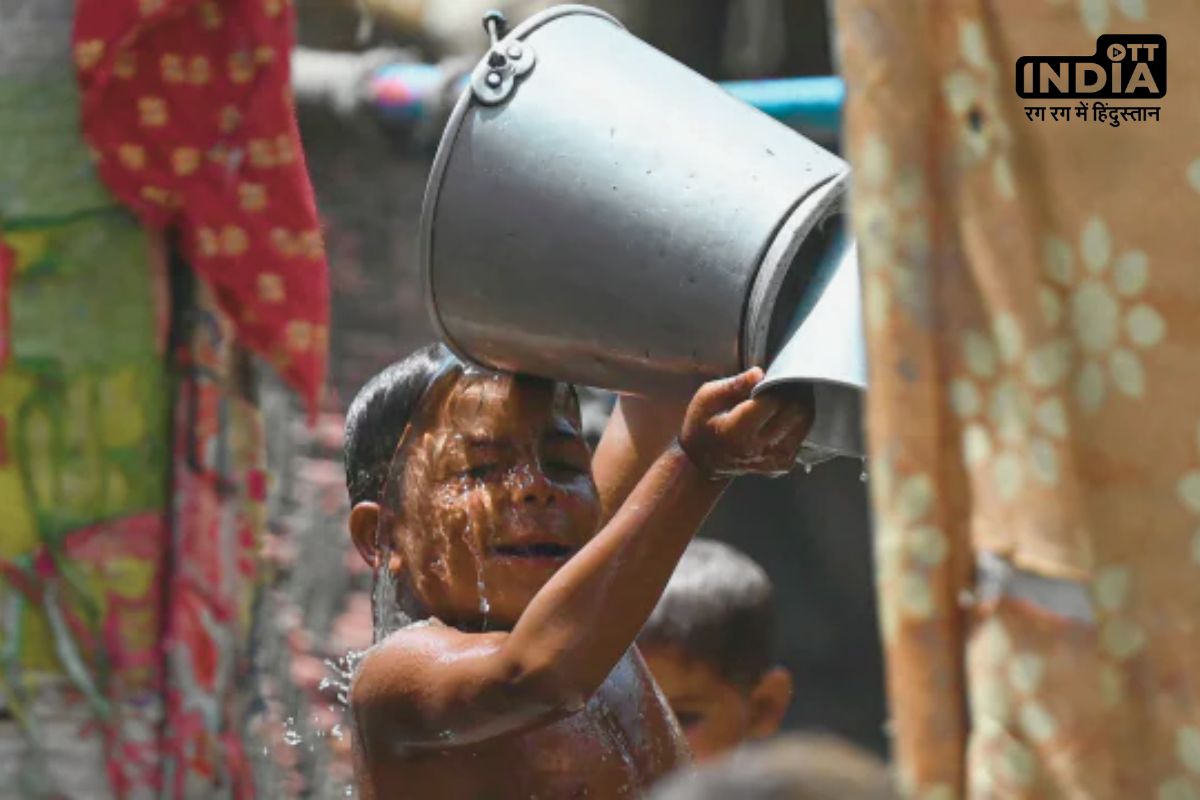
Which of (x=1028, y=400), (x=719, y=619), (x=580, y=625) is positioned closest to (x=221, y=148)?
(x=580, y=625)

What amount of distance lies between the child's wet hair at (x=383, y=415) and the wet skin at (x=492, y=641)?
0.05 meters

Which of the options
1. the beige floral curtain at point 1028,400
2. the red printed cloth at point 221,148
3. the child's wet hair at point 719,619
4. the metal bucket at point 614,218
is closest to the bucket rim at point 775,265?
the metal bucket at point 614,218

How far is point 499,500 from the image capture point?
8.91ft

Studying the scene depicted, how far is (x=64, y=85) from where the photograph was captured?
285 cm

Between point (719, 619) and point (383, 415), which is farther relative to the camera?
point (719, 619)

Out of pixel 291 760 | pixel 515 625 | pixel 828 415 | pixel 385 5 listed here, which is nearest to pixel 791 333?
pixel 828 415

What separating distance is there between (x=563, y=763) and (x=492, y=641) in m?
0.23

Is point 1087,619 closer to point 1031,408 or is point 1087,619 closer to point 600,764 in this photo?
point 1031,408

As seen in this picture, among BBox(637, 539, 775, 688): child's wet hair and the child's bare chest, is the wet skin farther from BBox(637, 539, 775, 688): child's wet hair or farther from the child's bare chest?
BBox(637, 539, 775, 688): child's wet hair

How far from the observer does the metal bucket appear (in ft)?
7.28

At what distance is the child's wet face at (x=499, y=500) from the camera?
2.71 meters

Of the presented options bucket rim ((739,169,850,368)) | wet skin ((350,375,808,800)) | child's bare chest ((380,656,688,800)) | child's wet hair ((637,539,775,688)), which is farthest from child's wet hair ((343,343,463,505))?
child's wet hair ((637,539,775,688))

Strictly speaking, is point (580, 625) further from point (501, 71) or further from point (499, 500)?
point (501, 71)

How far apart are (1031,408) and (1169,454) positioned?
9 centimetres
